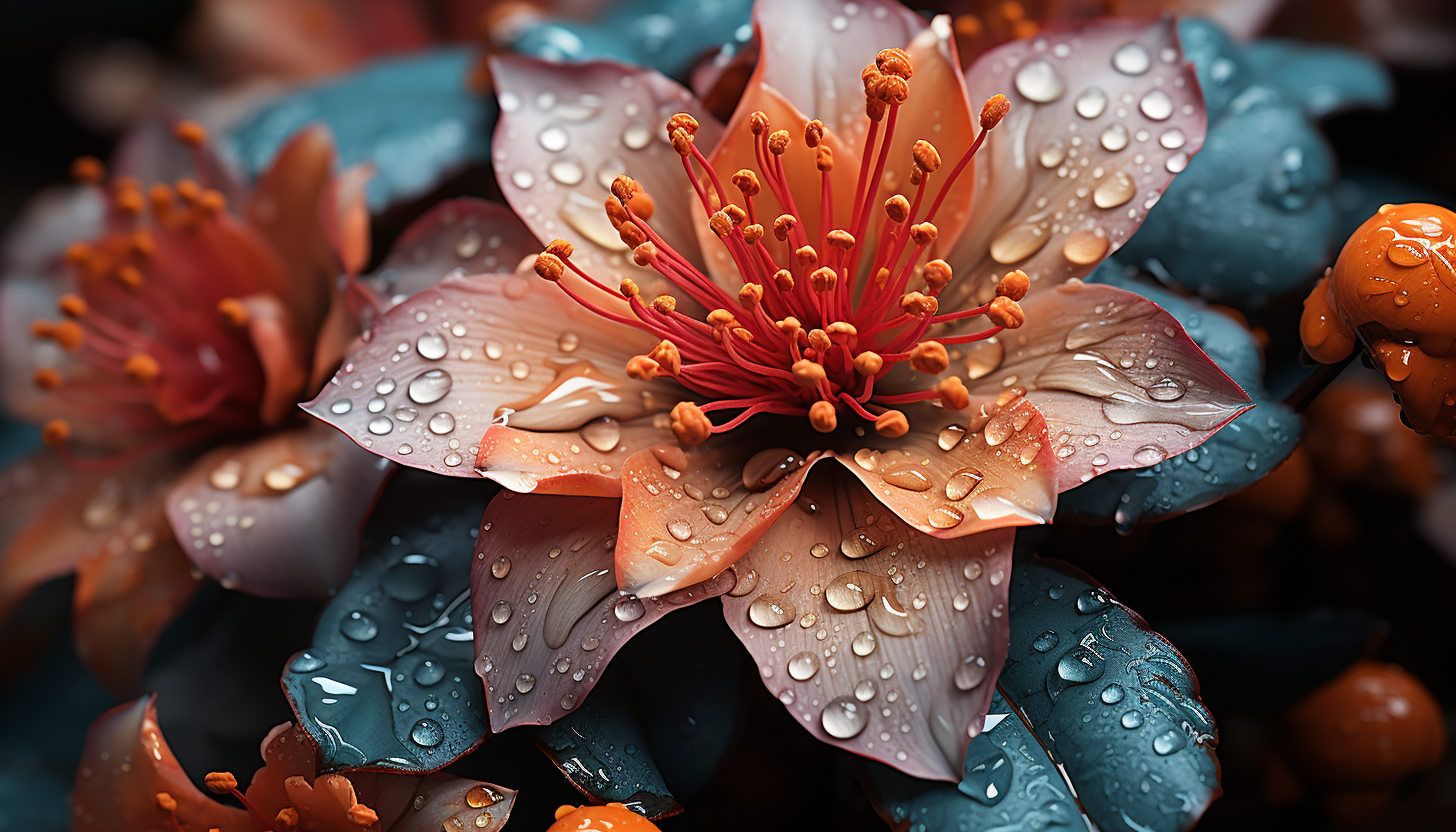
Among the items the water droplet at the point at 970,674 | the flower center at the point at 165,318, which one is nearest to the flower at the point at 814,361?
the water droplet at the point at 970,674

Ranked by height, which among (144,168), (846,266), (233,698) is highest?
(846,266)

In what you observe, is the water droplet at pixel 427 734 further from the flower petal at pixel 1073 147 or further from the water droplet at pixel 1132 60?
the water droplet at pixel 1132 60

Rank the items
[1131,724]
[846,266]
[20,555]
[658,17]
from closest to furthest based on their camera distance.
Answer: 1. [1131,724]
2. [846,266]
3. [20,555]
4. [658,17]

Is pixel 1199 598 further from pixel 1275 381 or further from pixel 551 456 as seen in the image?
pixel 551 456

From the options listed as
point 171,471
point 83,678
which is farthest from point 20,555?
point 83,678

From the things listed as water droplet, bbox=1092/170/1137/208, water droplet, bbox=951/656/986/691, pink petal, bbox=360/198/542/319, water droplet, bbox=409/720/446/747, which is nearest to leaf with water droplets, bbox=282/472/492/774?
water droplet, bbox=409/720/446/747

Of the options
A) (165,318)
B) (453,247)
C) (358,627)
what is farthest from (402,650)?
(165,318)

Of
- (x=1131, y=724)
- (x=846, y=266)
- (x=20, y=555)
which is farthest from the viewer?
(x=20, y=555)
